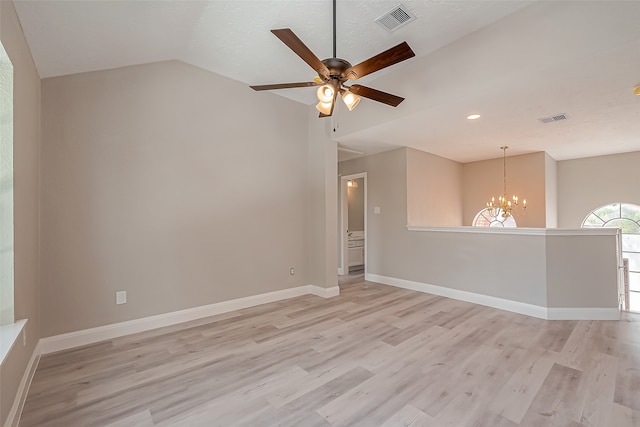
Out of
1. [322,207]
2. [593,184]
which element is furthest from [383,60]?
[593,184]

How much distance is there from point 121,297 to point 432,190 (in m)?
5.45

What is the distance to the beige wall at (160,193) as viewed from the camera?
107 inches

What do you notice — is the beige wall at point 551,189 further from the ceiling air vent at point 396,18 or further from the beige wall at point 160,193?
the beige wall at point 160,193

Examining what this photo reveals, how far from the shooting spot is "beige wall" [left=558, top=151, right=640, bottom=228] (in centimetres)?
559

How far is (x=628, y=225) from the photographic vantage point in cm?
570

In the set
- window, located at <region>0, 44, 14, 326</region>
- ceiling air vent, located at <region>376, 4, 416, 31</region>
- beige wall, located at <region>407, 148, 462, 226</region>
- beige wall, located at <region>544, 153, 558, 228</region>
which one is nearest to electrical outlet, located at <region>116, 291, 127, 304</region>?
window, located at <region>0, 44, 14, 326</region>

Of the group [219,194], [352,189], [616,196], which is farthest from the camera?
[352,189]

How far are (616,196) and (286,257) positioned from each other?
684 centimetres

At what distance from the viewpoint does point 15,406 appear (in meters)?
1.73

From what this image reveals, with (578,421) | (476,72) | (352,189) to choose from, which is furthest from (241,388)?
(352,189)

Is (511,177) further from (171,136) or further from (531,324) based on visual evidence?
(171,136)

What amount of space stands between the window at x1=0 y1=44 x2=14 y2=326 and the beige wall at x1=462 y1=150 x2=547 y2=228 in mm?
7428

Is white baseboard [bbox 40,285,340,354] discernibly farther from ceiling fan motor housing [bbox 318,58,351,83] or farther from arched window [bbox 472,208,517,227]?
arched window [bbox 472,208,517,227]

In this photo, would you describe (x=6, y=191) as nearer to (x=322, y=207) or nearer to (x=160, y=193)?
(x=160, y=193)
